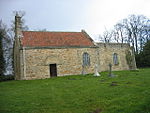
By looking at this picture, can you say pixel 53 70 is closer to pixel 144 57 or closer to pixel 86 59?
pixel 86 59

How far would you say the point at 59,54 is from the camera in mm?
25234

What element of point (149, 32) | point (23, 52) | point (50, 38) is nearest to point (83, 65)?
point (50, 38)

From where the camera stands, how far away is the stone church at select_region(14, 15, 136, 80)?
23453 millimetres

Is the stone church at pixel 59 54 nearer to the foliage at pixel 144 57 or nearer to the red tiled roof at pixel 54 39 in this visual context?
the red tiled roof at pixel 54 39

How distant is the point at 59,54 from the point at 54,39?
3.11 metres

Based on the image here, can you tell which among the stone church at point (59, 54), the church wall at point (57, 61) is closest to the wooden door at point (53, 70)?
the stone church at point (59, 54)

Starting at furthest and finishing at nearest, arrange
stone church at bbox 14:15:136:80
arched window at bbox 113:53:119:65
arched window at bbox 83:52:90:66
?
1. arched window at bbox 113:53:119:65
2. arched window at bbox 83:52:90:66
3. stone church at bbox 14:15:136:80

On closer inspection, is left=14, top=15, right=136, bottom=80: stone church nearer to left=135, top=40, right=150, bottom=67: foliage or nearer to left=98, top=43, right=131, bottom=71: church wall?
left=98, top=43, right=131, bottom=71: church wall

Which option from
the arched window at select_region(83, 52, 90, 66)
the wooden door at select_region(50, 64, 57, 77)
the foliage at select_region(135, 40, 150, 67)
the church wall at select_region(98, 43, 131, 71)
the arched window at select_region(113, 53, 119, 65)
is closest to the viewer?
the wooden door at select_region(50, 64, 57, 77)

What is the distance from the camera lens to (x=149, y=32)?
145 feet

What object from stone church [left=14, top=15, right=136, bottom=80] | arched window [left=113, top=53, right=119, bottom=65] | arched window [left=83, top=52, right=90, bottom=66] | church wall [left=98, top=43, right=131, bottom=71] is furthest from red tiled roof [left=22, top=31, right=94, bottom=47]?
arched window [left=113, top=53, right=119, bottom=65]

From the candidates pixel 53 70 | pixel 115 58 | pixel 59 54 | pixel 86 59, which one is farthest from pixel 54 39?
pixel 115 58

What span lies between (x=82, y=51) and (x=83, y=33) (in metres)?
5.69

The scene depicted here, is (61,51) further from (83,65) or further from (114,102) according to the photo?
(114,102)
